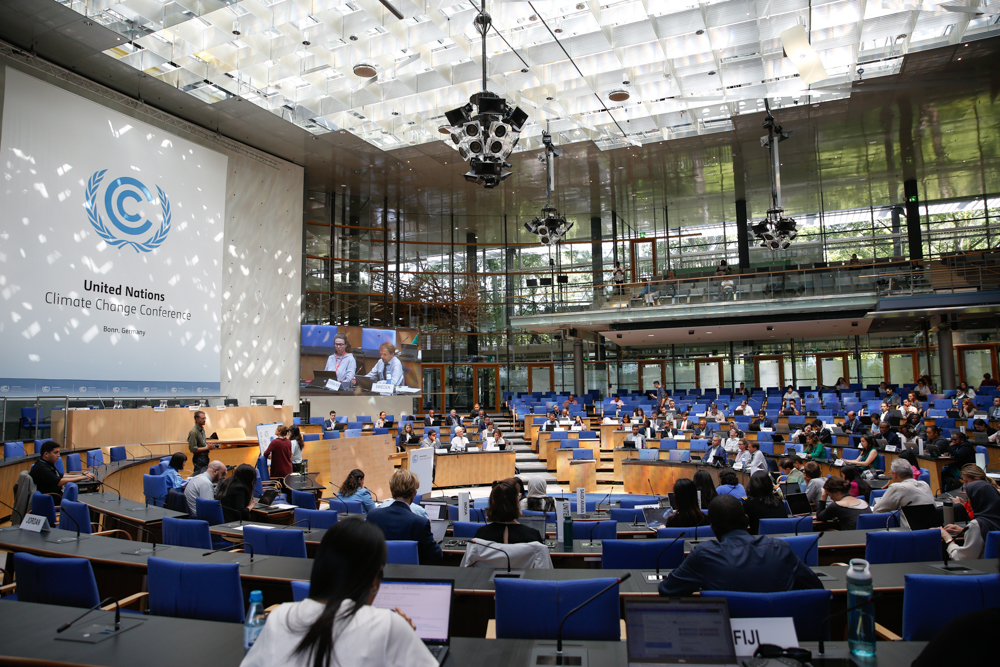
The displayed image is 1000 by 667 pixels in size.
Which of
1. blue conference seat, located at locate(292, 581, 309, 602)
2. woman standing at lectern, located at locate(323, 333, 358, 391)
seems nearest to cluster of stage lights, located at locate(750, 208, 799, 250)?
woman standing at lectern, located at locate(323, 333, 358, 391)

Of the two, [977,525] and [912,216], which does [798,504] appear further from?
[912,216]

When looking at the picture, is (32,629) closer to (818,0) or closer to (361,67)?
(361,67)

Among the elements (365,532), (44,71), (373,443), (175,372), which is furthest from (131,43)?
(365,532)

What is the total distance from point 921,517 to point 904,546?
0.94 metres

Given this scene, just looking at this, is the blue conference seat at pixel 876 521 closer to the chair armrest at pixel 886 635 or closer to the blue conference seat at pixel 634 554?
the blue conference seat at pixel 634 554

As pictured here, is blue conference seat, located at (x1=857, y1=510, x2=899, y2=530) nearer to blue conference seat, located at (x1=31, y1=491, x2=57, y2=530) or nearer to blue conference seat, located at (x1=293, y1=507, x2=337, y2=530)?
blue conference seat, located at (x1=293, y1=507, x2=337, y2=530)

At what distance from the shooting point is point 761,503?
5.31m

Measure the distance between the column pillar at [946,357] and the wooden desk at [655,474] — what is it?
461 inches

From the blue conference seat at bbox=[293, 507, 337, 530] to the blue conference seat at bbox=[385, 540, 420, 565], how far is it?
5.93ft

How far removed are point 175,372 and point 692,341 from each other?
18.2 metres

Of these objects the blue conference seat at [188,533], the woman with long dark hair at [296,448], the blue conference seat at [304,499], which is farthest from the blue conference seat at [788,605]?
the woman with long dark hair at [296,448]

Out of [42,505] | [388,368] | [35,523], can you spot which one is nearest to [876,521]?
[35,523]

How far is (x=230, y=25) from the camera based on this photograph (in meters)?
11.6

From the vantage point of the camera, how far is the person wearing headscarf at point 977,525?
3967 mm
